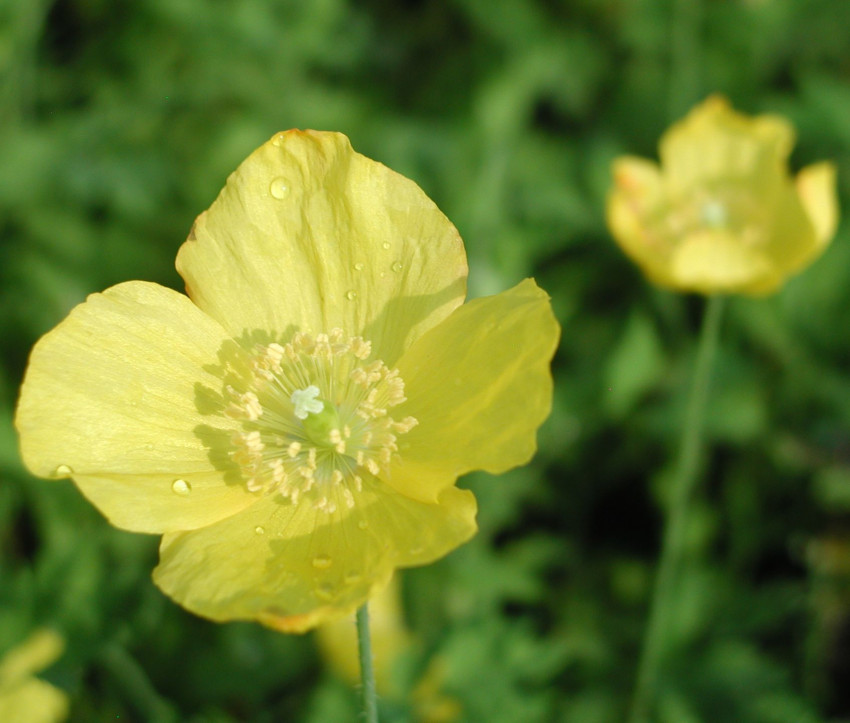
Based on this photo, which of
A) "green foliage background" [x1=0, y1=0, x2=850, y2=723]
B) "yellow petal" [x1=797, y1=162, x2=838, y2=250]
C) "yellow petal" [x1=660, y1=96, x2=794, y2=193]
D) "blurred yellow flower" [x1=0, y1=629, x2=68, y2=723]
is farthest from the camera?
"yellow petal" [x1=660, y1=96, x2=794, y2=193]

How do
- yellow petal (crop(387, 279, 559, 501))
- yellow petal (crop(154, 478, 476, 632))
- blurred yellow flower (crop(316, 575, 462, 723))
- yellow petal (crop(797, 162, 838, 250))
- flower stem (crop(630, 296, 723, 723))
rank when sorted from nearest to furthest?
1. yellow petal (crop(154, 478, 476, 632))
2. yellow petal (crop(387, 279, 559, 501))
3. blurred yellow flower (crop(316, 575, 462, 723))
4. flower stem (crop(630, 296, 723, 723))
5. yellow petal (crop(797, 162, 838, 250))

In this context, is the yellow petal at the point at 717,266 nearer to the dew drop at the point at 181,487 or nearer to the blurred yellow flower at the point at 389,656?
the blurred yellow flower at the point at 389,656

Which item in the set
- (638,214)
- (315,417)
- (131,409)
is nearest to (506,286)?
(638,214)

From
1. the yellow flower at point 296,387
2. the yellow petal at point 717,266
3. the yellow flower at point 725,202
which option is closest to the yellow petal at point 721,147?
the yellow flower at point 725,202

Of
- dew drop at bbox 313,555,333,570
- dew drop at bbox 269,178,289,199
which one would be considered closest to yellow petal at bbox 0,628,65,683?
dew drop at bbox 313,555,333,570

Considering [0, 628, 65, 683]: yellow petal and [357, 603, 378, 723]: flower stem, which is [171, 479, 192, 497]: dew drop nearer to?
[357, 603, 378, 723]: flower stem

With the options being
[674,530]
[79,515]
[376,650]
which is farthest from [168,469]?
[674,530]
